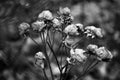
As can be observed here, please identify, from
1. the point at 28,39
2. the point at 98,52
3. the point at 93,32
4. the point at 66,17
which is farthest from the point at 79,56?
the point at 28,39

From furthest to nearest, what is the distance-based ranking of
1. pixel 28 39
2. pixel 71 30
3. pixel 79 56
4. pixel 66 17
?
pixel 28 39 < pixel 66 17 < pixel 71 30 < pixel 79 56

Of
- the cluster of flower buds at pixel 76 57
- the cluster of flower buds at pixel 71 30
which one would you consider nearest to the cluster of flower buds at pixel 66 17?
the cluster of flower buds at pixel 71 30

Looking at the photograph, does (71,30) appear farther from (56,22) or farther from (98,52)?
(98,52)

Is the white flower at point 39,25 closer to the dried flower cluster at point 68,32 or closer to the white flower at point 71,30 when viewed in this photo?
the dried flower cluster at point 68,32

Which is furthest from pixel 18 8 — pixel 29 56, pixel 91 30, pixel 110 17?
pixel 110 17

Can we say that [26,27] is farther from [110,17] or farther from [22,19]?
[110,17]

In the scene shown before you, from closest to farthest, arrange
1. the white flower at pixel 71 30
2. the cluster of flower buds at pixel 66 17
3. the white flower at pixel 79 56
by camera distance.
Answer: the white flower at pixel 79 56
the white flower at pixel 71 30
the cluster of flower buds at pixel 66 17

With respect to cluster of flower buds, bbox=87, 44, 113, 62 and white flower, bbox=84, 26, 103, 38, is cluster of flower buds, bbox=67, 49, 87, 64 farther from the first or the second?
white flower, bbox=84, 26, 103, 38

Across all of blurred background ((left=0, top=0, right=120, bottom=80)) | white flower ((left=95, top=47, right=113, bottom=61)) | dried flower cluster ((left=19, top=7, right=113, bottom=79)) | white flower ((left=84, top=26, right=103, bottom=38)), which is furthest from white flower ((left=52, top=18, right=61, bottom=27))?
blurred background ((left=0, top=0, right=120, bottom=80))
